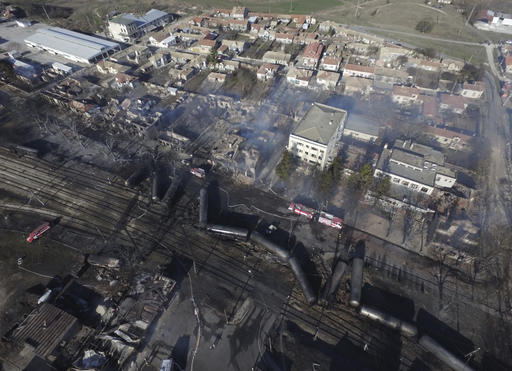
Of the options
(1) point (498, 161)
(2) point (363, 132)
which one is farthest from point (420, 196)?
(1) point (498, 161)

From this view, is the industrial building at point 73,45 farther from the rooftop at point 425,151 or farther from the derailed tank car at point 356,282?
the derailed tank car at point 356,282

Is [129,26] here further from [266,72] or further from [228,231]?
[228,231]

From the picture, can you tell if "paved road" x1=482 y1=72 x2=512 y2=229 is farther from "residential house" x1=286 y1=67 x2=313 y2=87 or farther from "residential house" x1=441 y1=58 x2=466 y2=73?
"residential house" x1=286 y1=67 x2=313 y2=87

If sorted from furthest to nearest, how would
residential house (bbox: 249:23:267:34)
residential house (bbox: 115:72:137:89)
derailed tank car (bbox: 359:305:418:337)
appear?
residential house (bbox: 249:23:267:34) < residential house (bbox: 115:72:137:89) < derailed tank car (bbox: 359:305:418:337)

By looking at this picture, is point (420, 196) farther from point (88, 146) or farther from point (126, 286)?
point (88, 146)

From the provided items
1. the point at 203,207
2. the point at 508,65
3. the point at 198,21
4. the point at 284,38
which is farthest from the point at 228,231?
the point at 198,21

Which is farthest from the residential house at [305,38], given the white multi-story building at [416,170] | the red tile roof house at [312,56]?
the white multi-story building at [416,170]

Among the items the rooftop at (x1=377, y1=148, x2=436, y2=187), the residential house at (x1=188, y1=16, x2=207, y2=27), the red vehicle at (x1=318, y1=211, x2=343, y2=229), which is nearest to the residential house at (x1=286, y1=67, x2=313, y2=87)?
the rooftop at (x1=377, y1=148, x2=436, y2=187)
